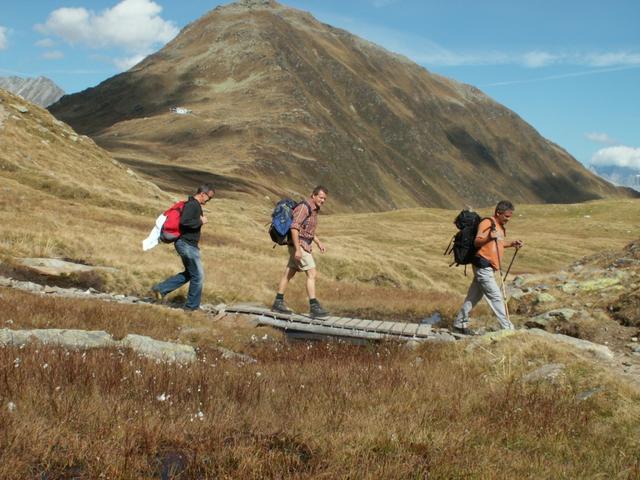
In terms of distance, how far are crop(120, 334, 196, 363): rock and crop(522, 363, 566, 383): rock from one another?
183 inches

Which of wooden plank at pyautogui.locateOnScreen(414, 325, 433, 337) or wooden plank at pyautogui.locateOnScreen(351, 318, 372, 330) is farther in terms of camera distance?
wooden plank at pyautogui.locateOnScreen(351, 318, 372, 330)

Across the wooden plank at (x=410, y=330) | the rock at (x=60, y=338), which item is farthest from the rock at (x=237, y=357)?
the wooden plank at (x=410, y=330)

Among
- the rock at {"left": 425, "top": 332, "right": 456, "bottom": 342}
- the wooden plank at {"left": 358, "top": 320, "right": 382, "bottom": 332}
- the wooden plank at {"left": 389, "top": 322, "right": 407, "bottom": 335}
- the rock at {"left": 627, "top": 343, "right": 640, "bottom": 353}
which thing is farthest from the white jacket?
the rock at {"left": 627, "top": 343, "right": 640, "bottom": 353}

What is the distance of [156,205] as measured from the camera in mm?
42750

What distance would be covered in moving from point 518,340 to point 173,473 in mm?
7055

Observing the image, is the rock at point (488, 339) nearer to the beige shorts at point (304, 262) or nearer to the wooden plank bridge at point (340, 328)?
the wooden plank bridge at point (340, 328)

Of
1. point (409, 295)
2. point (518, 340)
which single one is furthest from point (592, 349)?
point (409, 295)

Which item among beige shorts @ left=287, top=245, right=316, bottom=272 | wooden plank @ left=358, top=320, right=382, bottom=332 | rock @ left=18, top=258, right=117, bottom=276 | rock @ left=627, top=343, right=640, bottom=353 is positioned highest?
beige shorts @ left=287, top=245, right=316, bottom=272

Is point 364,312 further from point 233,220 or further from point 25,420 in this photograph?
point 233,220

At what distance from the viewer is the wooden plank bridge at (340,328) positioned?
1240 cm

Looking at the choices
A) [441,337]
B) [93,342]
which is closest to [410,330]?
[441,337]

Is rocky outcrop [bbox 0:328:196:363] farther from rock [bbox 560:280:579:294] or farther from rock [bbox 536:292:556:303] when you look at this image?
rock [bbox 560:280:579:294]

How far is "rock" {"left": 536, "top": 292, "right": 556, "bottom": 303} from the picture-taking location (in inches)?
787

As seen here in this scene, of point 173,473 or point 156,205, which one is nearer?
point 173,473
